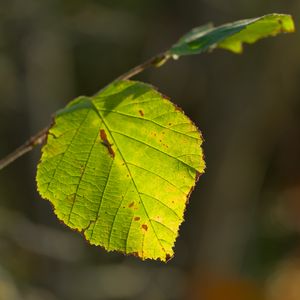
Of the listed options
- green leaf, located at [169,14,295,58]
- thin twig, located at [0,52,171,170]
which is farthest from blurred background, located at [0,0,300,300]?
thin twig, located at [0,52,171,170]

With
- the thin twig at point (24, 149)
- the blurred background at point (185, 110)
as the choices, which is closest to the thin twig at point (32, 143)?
the thin twig at point (24, 149)

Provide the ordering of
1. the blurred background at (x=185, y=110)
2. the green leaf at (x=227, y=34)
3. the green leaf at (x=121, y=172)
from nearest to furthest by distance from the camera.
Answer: the green leaf at (x=121, y=172) → the green leaf at (x=227, y=34) → the blurred background at (x=185, y=110)

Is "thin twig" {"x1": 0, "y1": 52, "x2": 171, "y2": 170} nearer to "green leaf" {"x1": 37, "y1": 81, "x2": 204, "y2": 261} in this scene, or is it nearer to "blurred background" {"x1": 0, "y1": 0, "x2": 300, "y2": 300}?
"green leaf" {"x1": 37, "y1": 81, "x2": 204, "y2": 261}

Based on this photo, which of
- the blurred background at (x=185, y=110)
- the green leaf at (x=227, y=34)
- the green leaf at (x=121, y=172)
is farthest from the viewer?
the blurred background at (x=185, y=110)

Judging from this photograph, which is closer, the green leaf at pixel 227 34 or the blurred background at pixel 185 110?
the green leaf at pixel 227 34

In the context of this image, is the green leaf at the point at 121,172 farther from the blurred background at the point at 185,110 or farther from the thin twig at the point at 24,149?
the blurred background at the point at 185,110

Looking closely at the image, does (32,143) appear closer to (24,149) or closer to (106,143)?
(24,149)

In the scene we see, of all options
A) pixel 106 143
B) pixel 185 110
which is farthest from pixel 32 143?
pixel 185 110

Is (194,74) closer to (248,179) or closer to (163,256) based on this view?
(248,179)
